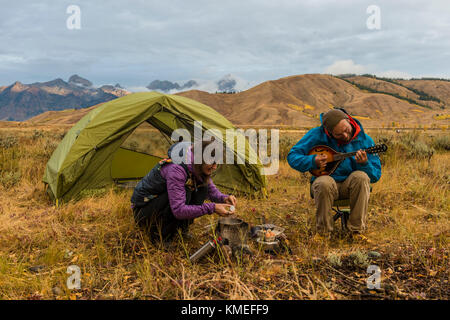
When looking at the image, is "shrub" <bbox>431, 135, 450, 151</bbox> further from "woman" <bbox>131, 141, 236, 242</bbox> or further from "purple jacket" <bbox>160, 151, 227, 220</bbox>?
"purple jacket" <bbox>160, 151, 227, 220</bbox>

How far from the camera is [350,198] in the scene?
357 centimetres

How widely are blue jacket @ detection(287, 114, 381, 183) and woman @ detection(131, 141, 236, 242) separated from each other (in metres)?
0.98

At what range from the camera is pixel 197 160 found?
2998 millimetres

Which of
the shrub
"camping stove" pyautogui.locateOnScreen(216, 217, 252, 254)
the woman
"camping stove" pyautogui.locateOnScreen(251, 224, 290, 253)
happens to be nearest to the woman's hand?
the woman

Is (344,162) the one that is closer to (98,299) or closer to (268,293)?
(268,293)

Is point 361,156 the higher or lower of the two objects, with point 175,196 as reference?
higher

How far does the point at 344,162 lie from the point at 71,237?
10.8ft

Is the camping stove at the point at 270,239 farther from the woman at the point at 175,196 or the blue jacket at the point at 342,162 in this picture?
the blue jacket at the point at 342,162

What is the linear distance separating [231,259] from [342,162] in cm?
178

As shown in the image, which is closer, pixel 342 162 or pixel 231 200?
pixel 231 200

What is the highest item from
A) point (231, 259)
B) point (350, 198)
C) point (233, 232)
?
point (350, 198)

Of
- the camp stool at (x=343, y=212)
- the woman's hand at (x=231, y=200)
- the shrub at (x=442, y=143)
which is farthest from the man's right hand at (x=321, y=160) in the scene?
the shrub at (x=442, y=143)

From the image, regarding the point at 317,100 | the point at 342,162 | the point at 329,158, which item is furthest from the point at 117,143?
the point at 317,100

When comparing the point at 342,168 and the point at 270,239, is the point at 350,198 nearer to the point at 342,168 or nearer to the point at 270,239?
the point at 342,168
